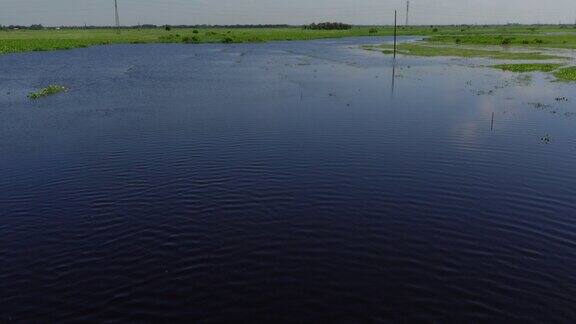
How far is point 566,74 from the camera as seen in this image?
67.8m

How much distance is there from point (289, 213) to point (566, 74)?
6327 centimetres

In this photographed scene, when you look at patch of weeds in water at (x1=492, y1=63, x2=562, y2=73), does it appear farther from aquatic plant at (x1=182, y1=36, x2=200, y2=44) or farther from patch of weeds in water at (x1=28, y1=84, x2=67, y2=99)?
aquatic plant at (x1=182, y1=36, x2=200, y2=44)

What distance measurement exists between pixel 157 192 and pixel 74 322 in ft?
34.4

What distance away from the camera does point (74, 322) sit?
1428 centimetres

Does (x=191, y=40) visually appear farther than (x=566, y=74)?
Yes

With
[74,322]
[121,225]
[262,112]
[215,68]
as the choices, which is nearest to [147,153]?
[121,225]

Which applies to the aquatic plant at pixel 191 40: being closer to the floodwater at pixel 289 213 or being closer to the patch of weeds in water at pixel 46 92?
the patch of weeds in water at pixel 46 92

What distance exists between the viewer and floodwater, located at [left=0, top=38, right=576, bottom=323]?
50.3ft

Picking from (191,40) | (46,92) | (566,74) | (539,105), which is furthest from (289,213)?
(191,40)

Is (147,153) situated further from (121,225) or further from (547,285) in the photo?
(547,285)

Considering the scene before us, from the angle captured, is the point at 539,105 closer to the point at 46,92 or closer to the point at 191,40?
the point at 46,92

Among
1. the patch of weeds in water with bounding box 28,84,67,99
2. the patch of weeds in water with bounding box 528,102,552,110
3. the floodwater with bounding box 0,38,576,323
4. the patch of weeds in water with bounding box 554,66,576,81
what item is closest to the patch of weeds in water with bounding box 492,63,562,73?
the patch of weeds in water with bounding box 554,66,576,81

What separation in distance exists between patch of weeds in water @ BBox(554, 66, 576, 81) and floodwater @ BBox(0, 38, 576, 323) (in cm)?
2247

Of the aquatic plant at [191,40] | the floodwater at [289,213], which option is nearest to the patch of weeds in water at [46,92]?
the floodwater at [289,213]
